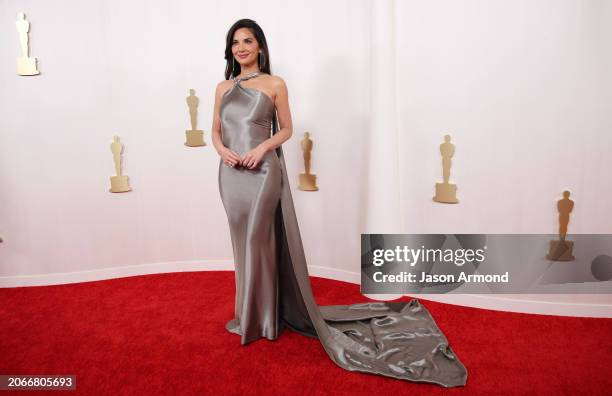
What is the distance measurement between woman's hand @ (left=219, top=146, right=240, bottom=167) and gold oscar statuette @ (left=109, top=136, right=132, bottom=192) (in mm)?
1652

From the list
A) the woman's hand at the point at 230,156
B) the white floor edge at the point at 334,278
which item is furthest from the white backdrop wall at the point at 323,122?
the woman's hand at the point at 230,156

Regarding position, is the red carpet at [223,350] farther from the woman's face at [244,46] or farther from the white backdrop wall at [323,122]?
the woman's face at [244,46]

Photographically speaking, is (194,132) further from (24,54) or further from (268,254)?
(268,254)

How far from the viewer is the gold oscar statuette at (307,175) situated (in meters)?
3.95

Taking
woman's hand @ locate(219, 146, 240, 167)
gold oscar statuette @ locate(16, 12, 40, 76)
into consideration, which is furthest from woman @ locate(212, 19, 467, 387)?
gold oscar statuette @ locate(16, 12, 40, 76)

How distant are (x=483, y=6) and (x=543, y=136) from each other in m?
0.97

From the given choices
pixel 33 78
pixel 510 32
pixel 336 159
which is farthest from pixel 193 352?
pixel 510 32

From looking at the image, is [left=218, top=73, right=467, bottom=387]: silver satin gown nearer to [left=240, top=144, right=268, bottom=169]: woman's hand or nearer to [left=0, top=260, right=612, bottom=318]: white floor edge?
[left=240, top=144, right=268, bottom=169]: woman's hand

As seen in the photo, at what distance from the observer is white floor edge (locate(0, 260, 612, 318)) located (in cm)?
322

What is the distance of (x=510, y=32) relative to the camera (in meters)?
3.11

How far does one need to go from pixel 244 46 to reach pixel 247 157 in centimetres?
68

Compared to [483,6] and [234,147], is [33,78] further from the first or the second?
[483,6]

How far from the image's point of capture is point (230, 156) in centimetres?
277

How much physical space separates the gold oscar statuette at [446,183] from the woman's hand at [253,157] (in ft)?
4.69
